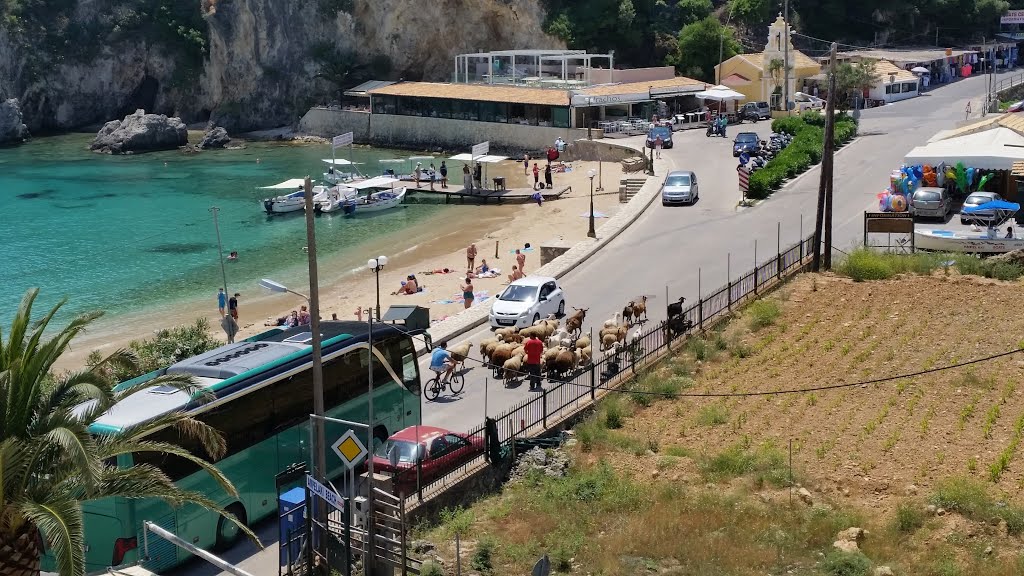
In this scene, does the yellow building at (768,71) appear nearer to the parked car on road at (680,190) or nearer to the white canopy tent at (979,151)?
the parked car on road at (680,190)

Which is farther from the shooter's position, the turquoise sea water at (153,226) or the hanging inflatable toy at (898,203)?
the turquoise sea water at (153,226)

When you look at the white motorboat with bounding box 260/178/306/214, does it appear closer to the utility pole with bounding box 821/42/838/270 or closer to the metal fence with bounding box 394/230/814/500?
the utility pole with bounding box 821/42/838/270

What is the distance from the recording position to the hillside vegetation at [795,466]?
17.1 metres

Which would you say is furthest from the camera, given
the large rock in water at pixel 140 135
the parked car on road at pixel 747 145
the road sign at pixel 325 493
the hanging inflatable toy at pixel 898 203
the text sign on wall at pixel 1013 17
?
the text sign on wall at pixel 1013 17

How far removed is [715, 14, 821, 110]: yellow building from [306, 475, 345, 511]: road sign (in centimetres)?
6156

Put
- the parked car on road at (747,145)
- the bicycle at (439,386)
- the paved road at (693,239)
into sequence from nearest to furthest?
the paved road at (693,239), the bicycle at (439,386), the parked car on road at (747,145)

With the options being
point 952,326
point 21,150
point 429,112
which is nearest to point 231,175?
point 429,112

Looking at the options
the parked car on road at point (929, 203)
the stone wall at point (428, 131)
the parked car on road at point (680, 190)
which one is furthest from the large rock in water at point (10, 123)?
the parked car on road at point (929, 203)

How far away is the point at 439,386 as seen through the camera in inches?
971

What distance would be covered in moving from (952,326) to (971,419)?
6.77 m

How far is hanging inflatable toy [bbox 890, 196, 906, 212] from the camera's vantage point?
131 ft

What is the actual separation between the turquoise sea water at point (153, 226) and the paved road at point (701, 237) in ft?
41.8

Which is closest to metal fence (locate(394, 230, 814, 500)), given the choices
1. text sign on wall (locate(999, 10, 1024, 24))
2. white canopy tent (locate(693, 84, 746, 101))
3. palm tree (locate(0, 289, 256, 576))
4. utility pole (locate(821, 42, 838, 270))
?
utility pole (locate(821, 42, 838, 270))

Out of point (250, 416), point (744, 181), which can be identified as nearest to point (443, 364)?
point (250, 416)
